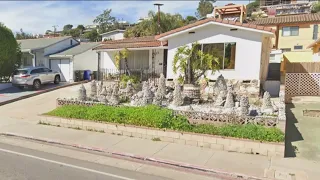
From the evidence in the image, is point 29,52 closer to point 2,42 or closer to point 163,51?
point 2,42

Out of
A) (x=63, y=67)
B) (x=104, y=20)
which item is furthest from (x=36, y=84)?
(x=104, y=20)

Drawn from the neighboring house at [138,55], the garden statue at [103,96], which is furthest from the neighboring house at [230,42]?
the garden statue at [103,96]

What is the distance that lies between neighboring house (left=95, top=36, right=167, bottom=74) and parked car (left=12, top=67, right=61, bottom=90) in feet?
14.5

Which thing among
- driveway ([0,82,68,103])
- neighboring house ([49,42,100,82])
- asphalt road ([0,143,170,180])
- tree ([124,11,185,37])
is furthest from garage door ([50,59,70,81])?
asphalt road ([0,143,170,180])

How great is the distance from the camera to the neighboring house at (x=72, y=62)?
23.3 metres

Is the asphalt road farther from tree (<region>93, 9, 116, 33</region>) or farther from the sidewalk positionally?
tree (<region>93, 9, 116, 33</region>)

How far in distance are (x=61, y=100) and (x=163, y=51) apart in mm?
9558

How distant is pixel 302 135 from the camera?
8.66 m

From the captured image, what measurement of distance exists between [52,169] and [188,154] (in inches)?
138

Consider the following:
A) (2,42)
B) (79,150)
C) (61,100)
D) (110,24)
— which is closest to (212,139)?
(79,150)

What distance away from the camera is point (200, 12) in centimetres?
6925

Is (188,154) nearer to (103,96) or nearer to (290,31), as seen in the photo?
(103,96)

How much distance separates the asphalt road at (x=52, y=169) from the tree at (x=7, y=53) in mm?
14633

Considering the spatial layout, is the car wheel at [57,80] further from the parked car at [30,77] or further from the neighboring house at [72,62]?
the neighboring house at [72,62]
